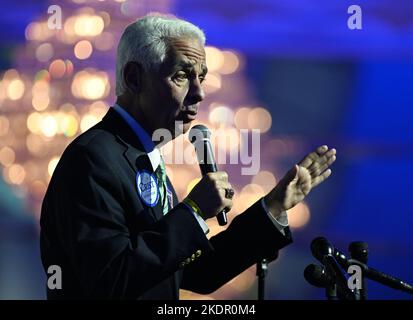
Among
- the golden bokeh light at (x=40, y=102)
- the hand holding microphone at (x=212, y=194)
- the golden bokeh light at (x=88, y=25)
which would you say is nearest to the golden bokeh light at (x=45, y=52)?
the golden bokeh light at (x=88, y=25)

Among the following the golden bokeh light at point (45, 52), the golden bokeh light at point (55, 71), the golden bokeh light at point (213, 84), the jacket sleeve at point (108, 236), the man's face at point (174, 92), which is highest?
the golden bokeh light at point (213, 84)

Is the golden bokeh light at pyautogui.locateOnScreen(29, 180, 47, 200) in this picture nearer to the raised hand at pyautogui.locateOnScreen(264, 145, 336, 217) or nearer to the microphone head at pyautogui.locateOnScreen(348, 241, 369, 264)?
the microphone head at pyautogui.locateOnScreen(348, 241, 369, 264)

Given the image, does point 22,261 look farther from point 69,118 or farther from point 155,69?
point 155,69

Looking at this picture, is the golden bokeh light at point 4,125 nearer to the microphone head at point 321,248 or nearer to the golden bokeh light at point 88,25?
the golden bokeh light at point 88,25

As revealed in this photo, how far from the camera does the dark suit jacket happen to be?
1755mm

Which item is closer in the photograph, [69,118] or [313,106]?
[313,106]

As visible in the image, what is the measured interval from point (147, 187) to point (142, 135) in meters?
0.16

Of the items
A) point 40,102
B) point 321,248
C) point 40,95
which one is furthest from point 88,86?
point 321,248

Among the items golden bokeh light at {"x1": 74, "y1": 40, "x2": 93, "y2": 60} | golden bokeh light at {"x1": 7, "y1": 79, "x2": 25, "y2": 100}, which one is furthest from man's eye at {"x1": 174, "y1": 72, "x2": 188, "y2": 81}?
golden bokeh light at {"x1": 7, "y1": 79, "x2": 25, "y2": 100}

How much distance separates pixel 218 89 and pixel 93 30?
6.87 ft

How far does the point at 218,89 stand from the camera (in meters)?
10.2

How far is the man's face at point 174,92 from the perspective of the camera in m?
2.01

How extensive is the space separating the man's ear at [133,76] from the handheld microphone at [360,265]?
0.64 meters
